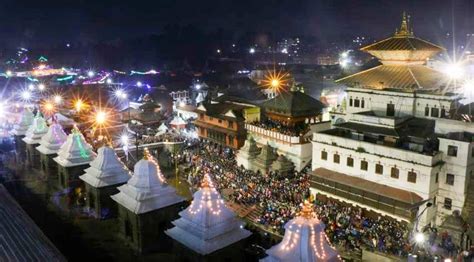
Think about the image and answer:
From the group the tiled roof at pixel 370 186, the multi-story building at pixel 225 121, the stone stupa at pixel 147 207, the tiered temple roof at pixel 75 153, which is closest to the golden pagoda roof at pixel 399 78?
the tiled roof at pixel 370 186

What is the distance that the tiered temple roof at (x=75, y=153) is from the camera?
28.5 m

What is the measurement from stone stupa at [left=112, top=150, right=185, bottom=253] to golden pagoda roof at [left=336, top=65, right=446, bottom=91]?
19.2 m

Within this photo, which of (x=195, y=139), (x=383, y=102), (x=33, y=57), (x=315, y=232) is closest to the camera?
(x=315, y=232)

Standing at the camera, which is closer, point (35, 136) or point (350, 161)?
point (350, 161)

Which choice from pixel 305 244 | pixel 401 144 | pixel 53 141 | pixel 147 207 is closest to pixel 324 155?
pixel 401 144

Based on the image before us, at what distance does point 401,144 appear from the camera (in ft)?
90.3

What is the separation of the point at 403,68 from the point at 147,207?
23315mm

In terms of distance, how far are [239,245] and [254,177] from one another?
48.5 feet

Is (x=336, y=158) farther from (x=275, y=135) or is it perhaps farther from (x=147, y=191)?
(x=147, y=191)

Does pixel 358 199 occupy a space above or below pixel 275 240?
above

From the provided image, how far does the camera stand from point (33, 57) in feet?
477

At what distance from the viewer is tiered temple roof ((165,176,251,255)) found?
710 inches

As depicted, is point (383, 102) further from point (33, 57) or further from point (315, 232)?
point (33, 57)

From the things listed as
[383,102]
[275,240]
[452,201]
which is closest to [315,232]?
[275,240]
